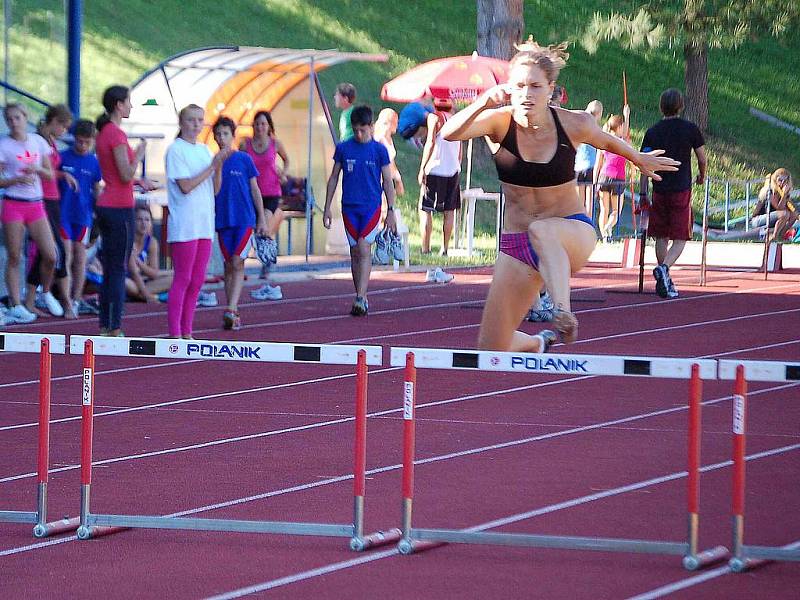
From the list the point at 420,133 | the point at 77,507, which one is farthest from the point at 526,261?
the point at 420,133

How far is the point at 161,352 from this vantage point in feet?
19.9

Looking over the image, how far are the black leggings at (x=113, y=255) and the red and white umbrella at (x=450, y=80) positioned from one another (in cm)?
1099

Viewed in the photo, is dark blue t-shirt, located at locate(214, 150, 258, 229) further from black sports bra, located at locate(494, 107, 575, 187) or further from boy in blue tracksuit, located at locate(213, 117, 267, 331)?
black sports bra, located at locate(494, 107, 575, 187)

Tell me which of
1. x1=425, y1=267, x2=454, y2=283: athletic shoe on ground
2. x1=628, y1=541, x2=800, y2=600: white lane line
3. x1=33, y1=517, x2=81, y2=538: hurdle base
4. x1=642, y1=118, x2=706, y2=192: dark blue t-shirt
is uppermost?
x1=642, y1=118, x2=706, y2=192: dark blue t-shirt

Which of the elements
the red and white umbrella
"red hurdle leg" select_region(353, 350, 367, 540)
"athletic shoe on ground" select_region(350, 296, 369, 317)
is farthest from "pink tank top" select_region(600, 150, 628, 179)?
"red hurdle leg" select_region(353, 350, 367, 540)

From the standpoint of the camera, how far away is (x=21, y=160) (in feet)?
42.4

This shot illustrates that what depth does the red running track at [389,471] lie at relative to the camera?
5590 millimetres

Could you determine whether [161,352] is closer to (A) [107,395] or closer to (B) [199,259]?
(A) [107,395]

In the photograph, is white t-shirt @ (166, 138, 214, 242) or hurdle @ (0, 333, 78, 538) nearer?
hurdle @ (0, 333, 78, 538)

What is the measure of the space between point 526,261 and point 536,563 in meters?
1.99

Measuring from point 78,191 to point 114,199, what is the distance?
2522 mm

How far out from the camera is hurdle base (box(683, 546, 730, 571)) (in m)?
5.67

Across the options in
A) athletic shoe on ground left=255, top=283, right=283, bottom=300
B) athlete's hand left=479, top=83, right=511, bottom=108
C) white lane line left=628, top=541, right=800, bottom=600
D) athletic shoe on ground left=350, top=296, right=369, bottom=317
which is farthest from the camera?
athletic shoe on ground left=255, top=283, right=283, bottom=300

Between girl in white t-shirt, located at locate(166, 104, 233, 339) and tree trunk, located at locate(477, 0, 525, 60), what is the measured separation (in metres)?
18.2
